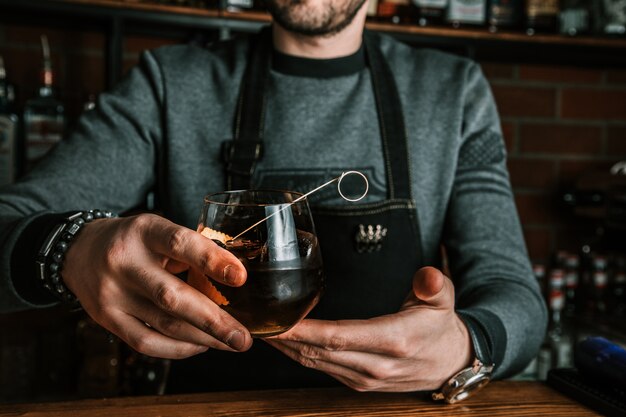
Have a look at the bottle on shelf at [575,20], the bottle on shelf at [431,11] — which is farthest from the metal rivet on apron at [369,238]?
the bottle on shelf at [575,20]

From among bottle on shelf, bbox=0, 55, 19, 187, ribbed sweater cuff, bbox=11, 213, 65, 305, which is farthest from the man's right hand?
bottle on shelf, bbox=0, 55, 19, 187

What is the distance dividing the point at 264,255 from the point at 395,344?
0.21 metres

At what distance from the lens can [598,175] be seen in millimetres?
→ 2025

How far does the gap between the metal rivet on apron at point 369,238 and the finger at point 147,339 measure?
0.53m

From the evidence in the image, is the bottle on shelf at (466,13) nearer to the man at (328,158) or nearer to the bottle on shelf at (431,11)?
Result: the bottle on shelf at (431,11)

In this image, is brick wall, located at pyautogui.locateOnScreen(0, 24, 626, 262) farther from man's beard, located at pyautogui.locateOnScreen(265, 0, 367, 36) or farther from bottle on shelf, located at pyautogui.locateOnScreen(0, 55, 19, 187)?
bottle on shelf, located at pyautogui.locateOnScreen(0, 55, 19, 187)

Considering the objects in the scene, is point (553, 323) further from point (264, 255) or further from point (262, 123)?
point (264, 255)

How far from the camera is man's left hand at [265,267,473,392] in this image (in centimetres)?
73

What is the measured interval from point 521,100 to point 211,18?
108cm

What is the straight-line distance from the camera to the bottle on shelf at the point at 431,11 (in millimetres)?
1975

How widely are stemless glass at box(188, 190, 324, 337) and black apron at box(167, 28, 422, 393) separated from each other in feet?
1.79

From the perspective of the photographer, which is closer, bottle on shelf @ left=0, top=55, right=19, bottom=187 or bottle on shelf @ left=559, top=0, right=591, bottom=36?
bottle on shelf @ left=0, top=55, right=19, bottom=187

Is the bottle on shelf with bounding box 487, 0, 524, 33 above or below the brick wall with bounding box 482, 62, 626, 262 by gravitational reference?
above

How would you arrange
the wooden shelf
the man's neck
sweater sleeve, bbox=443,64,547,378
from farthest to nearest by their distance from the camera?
the wooden shelf < the man's neck < sweater sleeve, bbox=443,64,547,378
